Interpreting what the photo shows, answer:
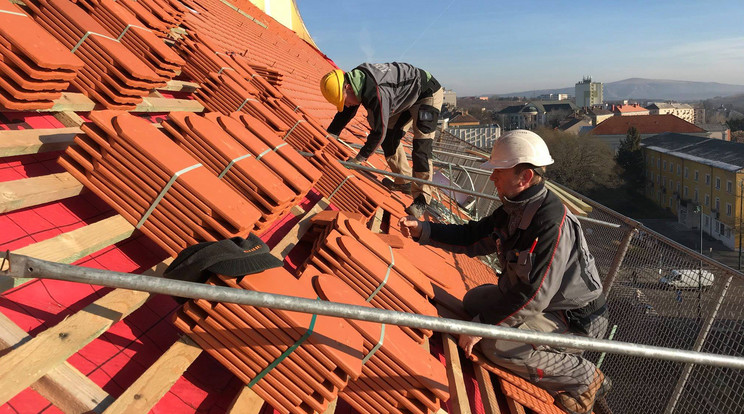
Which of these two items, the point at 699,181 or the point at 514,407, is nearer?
the point at 514,407

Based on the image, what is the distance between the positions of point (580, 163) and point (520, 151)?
61.2m

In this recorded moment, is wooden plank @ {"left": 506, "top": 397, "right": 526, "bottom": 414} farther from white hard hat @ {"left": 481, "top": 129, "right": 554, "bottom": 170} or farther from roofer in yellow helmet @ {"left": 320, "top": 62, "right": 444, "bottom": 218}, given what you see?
roofer in yellow helmet @ {"left": 320, "top": 62, "right": 444, "bottom": 218}

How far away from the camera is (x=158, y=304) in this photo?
2.65 m

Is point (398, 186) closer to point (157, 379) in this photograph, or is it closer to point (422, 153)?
point (422, 153)

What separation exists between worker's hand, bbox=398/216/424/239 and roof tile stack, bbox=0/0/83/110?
226cm

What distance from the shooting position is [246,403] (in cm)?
233

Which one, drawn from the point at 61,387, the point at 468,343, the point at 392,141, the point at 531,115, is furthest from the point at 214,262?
the point at 531,115

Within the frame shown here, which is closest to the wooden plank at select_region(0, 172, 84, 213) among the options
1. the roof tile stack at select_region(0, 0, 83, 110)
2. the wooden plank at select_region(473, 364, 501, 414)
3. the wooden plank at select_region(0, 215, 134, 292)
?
the wooden plank at select_region(0, 215, 134, 292)

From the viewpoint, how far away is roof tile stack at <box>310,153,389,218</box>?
4969 mm

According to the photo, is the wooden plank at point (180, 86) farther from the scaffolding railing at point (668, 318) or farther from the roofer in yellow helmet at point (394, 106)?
the scaffolding railing at point (668, 318)

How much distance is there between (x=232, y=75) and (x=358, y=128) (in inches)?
197

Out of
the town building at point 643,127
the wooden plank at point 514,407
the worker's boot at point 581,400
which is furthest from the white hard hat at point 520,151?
the town building at point 643,127

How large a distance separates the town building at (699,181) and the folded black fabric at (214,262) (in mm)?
44430

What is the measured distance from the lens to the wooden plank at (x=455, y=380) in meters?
2.98
